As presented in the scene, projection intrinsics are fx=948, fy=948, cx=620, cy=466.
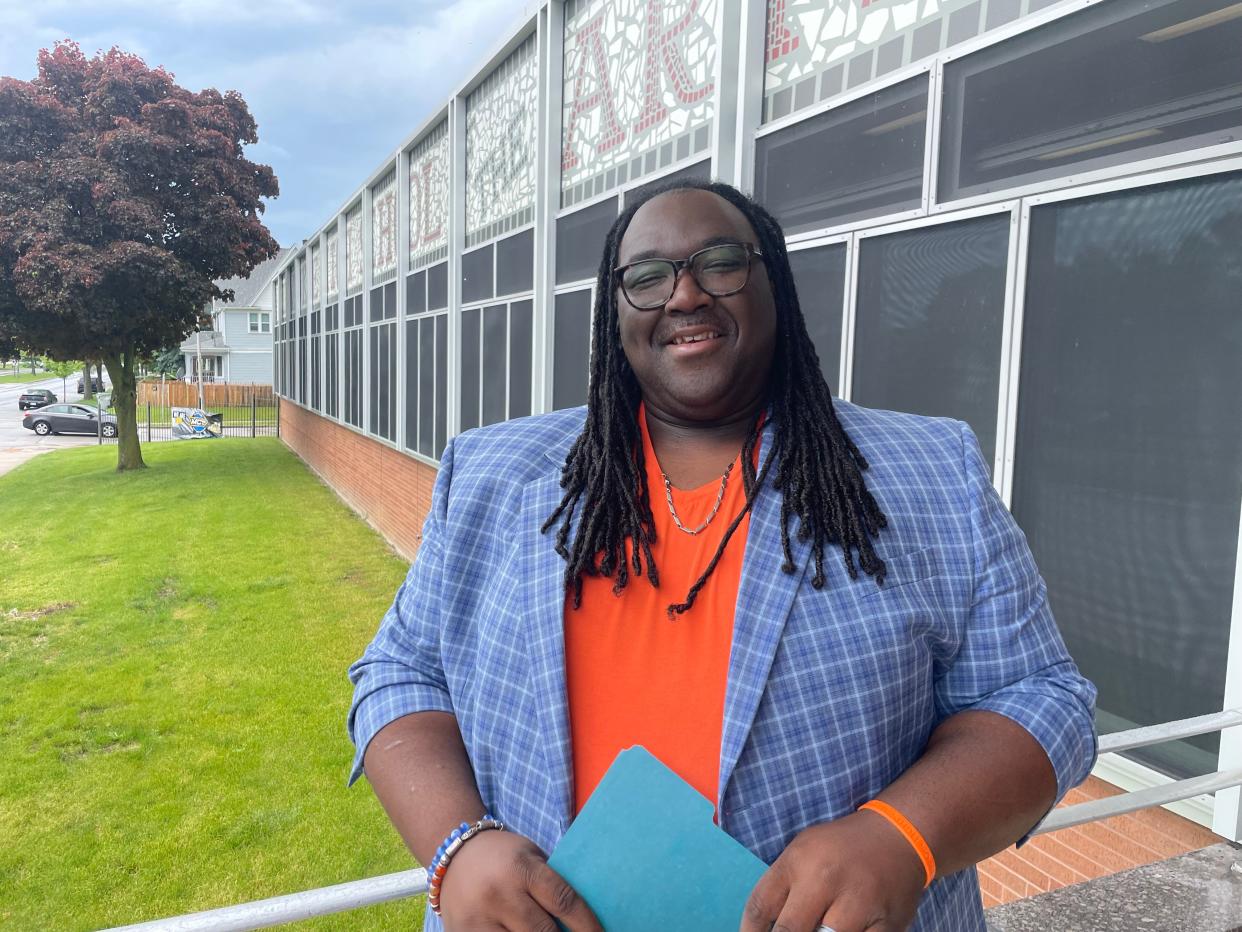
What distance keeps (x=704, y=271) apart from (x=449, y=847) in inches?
32.6

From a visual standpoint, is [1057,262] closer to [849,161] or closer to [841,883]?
[849,161]

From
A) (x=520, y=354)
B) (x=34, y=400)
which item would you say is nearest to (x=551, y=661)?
(x=520, y=354)

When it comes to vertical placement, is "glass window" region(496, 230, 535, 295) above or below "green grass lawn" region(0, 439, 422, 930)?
above

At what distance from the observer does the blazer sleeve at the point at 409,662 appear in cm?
131

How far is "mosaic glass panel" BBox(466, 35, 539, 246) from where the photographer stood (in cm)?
827

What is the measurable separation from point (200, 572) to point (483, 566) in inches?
447

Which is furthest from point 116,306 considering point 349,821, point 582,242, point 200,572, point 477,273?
point 349,821

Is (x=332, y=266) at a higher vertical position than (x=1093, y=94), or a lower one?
higher

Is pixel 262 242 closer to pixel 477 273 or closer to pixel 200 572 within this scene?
pixel 200 572

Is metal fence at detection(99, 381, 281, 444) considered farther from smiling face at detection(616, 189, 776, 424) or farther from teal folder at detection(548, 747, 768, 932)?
teal folder at detection(548, 747, 768, 932)

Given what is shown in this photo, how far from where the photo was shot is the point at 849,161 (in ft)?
13.7

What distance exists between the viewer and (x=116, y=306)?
18656 millimetres

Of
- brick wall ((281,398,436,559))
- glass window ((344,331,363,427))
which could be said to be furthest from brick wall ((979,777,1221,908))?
glass window ((344,331,363,427))

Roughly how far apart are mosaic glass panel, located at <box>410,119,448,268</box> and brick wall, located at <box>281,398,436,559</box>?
2609 millimetres
